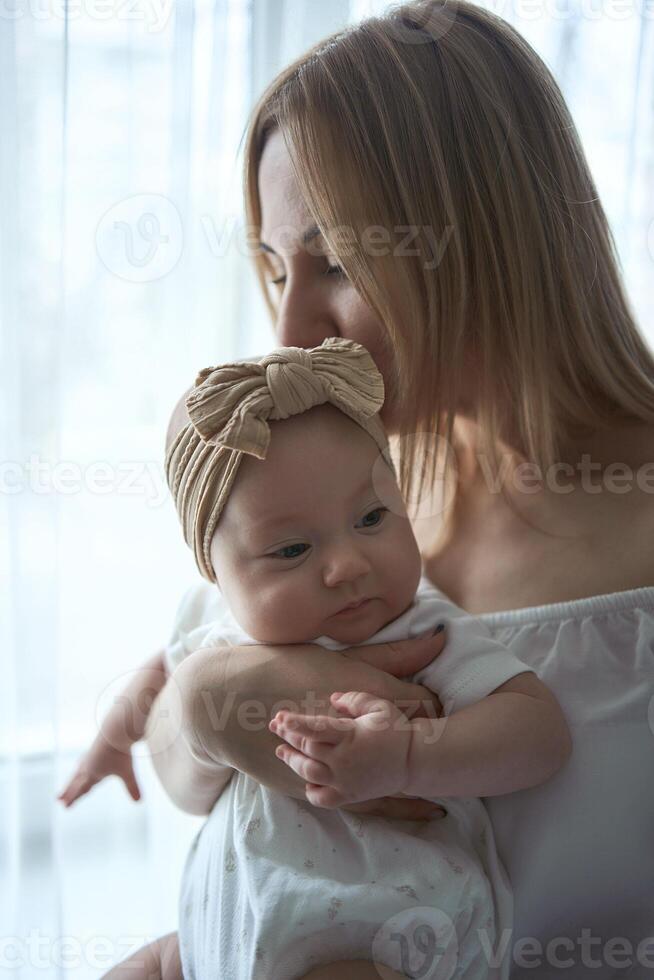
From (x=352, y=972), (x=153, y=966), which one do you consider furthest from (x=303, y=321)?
(x=153, y=966)

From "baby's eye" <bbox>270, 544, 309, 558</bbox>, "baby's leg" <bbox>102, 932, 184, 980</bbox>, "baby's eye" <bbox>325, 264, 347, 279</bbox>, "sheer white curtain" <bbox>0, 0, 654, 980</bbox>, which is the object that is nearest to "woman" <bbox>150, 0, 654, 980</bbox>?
"baby's eye" <bbox>325, 264, 347, 279</bbox>


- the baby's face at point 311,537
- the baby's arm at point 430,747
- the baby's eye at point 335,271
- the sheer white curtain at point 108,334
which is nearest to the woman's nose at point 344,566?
the baby's face at point 311,537

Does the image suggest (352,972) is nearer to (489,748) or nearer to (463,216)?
(489,748)

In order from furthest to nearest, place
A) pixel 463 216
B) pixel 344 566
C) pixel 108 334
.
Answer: pixel 108 334
pixel 463 216
pixel 344 566

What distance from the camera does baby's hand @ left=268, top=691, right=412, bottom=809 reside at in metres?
0.72

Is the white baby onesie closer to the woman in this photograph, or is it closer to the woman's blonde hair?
the woman

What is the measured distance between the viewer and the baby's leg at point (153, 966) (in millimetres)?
1027

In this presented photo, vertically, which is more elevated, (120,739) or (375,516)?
(375,516)

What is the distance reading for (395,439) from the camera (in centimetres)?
109

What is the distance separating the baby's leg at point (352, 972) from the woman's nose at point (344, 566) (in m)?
0.34

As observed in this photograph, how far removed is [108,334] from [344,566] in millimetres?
890

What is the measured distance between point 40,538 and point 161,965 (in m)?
0.75

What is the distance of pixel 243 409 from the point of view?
0.81m

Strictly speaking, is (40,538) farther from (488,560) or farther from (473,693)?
(473,693)
